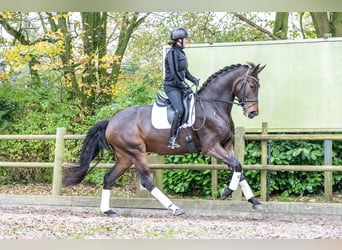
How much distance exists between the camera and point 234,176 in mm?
4988

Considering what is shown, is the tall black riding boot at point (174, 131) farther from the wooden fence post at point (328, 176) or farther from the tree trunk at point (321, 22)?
the tree trunk at point (321, 22)

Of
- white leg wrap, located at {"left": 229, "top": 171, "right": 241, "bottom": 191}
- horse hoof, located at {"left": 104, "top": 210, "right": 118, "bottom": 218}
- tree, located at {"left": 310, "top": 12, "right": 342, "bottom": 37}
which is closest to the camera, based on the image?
white leg wrap, located at {"left": 229, "top": 171, "right": 241, "bottom": 191}

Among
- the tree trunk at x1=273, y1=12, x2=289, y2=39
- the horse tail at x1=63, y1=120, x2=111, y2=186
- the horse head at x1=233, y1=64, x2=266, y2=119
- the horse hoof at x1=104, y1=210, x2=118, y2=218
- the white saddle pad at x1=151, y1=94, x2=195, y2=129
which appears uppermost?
the tree trunk at x1=273, y1=12, x2=289, y2=39

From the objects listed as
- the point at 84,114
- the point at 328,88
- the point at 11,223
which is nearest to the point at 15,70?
the point at 84,114

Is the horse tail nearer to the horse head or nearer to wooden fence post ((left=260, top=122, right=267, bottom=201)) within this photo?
the horse head

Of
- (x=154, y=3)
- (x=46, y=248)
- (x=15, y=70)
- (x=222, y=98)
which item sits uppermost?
(x=154, y=3)

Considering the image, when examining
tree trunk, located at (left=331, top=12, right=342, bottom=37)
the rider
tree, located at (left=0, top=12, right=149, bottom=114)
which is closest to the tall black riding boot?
the rider

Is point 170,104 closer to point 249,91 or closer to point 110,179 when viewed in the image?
point 249,91

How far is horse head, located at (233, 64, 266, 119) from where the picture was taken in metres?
5.08

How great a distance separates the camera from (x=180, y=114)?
5.13 m

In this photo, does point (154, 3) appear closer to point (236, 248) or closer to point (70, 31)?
point (70, 31)

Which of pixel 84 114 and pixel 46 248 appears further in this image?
pixel 84 114

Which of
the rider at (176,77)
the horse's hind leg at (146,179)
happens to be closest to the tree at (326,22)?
the rider at (176,77)

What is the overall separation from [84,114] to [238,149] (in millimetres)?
2746
